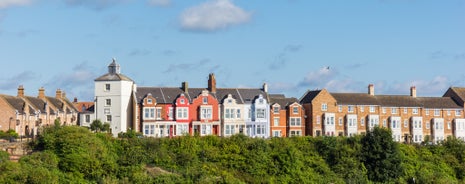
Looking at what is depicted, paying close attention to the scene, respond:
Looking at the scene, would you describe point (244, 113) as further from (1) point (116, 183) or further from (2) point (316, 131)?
(1) point (116, 183)

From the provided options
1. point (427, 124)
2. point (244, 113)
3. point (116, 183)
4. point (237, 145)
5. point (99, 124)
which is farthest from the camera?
point (427, 124)

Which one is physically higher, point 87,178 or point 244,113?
point 244,113

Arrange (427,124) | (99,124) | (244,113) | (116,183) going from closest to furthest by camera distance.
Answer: (116,183) < (99,124) < (244,113) < (427,124)

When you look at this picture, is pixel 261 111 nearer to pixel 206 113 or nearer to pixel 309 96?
pixel 206 113

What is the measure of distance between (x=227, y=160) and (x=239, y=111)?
1534 centimetres

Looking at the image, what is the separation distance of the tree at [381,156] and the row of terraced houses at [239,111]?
847cm

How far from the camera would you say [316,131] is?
2638 inches

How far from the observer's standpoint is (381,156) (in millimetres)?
52438

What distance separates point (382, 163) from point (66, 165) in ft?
78.8

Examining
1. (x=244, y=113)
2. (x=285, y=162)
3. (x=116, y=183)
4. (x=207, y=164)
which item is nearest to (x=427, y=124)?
(x=244, y=113)

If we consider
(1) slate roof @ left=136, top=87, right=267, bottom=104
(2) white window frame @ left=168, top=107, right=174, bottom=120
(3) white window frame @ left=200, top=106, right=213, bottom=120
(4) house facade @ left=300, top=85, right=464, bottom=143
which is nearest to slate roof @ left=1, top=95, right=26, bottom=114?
(1) slate roof @ left=136, top=87, right=267, bottom=104

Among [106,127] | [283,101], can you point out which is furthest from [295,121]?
[106,127]

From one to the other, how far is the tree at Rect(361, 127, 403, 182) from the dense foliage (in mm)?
78

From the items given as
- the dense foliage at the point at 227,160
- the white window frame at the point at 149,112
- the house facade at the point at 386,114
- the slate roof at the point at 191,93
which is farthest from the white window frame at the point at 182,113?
the house facade at the point at 386,114
